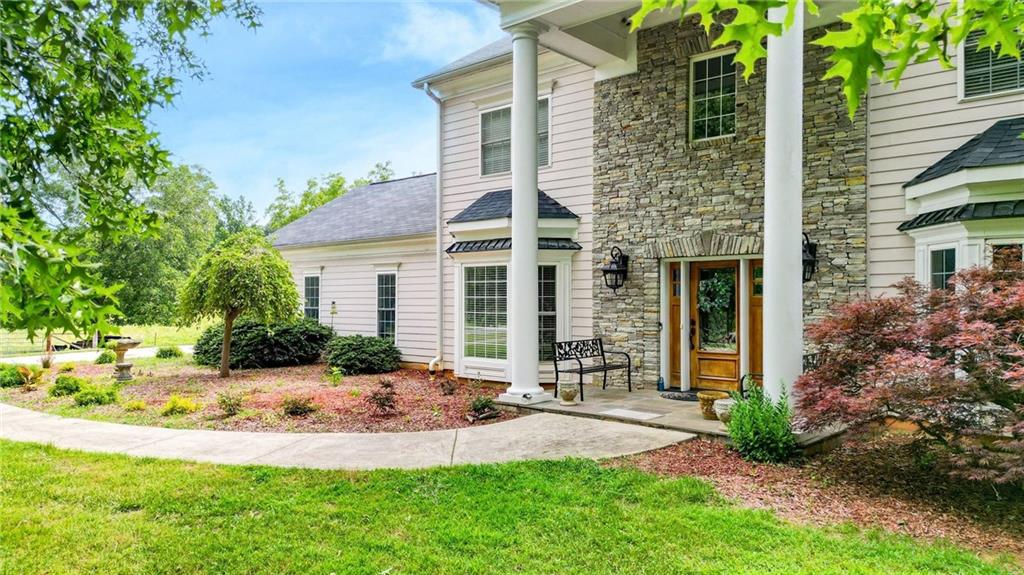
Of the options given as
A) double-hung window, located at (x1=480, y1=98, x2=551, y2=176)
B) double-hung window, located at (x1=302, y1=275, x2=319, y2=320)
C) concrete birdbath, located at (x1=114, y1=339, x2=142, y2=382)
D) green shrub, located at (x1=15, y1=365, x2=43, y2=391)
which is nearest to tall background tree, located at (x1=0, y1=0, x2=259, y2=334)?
double-hung window, located at (x1=480, y1=98, x2=551, y2=176)

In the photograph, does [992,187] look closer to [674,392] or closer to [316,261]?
[674,392]

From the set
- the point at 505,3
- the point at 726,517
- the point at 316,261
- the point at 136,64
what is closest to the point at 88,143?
the point at 136,64

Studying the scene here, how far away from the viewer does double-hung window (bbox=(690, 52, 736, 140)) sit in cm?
881

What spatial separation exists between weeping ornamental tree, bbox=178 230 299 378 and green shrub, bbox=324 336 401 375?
50.6 inches

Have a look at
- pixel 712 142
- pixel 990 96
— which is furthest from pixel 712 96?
pixel 990 96

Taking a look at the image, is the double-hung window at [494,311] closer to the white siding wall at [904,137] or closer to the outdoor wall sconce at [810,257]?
the outdoor wall sconce at [810,257]

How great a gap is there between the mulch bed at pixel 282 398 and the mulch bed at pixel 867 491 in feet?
9.48

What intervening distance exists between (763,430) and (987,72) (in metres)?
5.13

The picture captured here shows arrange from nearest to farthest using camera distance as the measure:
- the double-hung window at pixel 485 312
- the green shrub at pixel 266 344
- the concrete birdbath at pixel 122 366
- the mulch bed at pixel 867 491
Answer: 1. the mulch bed at pixel 867 491
2. the double-hung window at pixel 485 312
3. the concrete birdbath at pixel 122 366
4. the green shrub at pixel 266 344

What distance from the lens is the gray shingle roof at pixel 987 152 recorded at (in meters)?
6.21

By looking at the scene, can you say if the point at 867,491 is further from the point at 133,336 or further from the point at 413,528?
the point at 133,336

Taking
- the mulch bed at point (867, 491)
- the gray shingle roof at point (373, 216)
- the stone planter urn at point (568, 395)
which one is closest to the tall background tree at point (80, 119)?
the mulch bed at point (867, 491)

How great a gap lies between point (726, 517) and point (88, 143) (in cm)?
458

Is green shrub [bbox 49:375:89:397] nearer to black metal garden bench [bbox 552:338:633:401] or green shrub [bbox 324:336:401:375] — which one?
green shrub [bbox 324:336:401:375]
